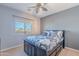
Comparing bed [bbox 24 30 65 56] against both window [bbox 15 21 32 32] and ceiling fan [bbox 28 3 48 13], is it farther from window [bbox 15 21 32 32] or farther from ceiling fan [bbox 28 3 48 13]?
ceiling fan [bbox 28 3 48 13]

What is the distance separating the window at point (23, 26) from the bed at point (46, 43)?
0.56 feet

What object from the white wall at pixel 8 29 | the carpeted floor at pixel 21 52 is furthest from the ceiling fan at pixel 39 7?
the carpeted floor at pixel 21 52

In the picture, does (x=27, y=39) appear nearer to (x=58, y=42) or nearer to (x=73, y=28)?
(x=58, y=42)

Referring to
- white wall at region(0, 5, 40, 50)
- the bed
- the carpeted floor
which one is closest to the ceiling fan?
white wall at region(0, 5, 40, 50)

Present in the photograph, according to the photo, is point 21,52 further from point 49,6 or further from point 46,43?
point 49,6

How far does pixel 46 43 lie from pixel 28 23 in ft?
1.75


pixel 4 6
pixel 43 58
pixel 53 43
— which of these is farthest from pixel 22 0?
pixel 43 58

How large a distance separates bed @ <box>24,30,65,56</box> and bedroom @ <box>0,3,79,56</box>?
7 cm

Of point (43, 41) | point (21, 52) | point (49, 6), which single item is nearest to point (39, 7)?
point (49, 6)

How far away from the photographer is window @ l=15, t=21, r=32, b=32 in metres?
1.65

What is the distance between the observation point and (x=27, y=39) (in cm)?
167

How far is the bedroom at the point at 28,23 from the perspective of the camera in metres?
1.56

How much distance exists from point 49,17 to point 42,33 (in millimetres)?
349

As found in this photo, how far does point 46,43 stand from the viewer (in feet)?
5.16
